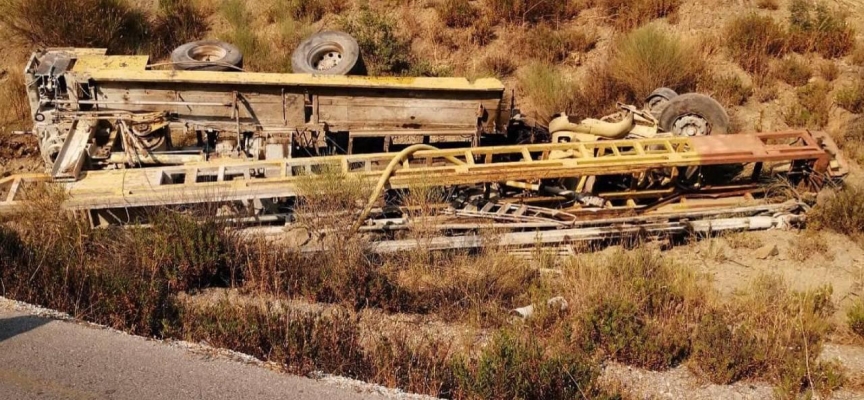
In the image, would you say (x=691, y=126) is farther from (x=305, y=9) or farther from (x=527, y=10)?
(x=305, y=9)

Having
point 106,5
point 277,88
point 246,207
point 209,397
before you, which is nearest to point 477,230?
point 246,207

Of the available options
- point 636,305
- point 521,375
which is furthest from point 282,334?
point 636,305

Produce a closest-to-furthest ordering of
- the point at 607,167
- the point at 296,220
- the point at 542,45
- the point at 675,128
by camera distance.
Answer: the point at 296,220, the point at 607,167, the point at 675,128, the point at 542,45

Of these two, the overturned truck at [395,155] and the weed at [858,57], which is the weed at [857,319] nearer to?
the overturned truck at [395,155]

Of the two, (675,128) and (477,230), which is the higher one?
(675,128)

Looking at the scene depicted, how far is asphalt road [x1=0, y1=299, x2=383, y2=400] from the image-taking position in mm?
4398

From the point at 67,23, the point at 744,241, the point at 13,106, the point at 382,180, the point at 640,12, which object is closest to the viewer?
the point at 382,180

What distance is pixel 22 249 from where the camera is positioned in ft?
20.2

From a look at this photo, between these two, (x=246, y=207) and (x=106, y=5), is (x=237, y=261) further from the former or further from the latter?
(x=106, y=5)

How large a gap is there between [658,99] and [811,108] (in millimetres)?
2643

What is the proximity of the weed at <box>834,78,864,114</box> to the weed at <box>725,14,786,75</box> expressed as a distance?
127 centimetres

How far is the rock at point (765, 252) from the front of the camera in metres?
8.01

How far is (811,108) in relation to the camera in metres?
10.9

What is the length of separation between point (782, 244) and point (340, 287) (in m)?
5.21
